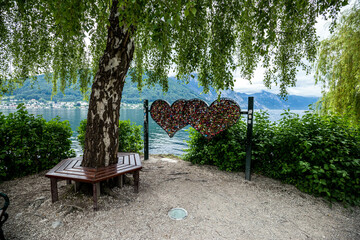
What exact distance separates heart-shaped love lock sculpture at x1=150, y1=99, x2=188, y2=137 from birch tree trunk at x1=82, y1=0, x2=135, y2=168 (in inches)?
86.8

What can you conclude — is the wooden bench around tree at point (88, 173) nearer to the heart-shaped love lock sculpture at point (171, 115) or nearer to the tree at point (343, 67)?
the heart-shaped love lock sculpture at point (171, 115)

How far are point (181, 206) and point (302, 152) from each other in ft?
9.71

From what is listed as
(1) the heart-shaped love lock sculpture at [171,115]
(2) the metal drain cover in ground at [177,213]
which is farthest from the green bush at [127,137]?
(2) the metal drain cover in ground at [177,213]

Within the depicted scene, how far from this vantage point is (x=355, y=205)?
343 cm

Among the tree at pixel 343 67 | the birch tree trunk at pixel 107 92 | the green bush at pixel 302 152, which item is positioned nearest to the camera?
the birch tree trunk at pixel 107 92

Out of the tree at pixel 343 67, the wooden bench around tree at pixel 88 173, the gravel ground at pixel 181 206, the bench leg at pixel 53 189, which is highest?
the tree at pixel 343 67

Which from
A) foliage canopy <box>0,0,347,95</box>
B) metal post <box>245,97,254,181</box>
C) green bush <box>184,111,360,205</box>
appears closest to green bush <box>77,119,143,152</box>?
foliage canopy <box>0,0,347,95</box>

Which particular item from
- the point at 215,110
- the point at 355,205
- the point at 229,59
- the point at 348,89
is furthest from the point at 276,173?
the point at 348,89

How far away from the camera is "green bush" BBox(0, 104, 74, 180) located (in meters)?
3.88

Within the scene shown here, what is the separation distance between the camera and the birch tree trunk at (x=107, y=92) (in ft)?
10.3

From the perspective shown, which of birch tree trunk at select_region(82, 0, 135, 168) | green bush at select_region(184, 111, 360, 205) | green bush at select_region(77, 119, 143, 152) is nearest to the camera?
birch tree trunk at select_region(82, 0, 135, 168)

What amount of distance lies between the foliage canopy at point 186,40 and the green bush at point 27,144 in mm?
931

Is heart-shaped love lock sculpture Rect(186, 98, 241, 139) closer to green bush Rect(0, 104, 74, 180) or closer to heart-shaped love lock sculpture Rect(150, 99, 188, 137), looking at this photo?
heart-shaped love lock sculpture Rect(150, 99, 188, 137)

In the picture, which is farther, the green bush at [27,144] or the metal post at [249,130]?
the metal post at [249,130]
